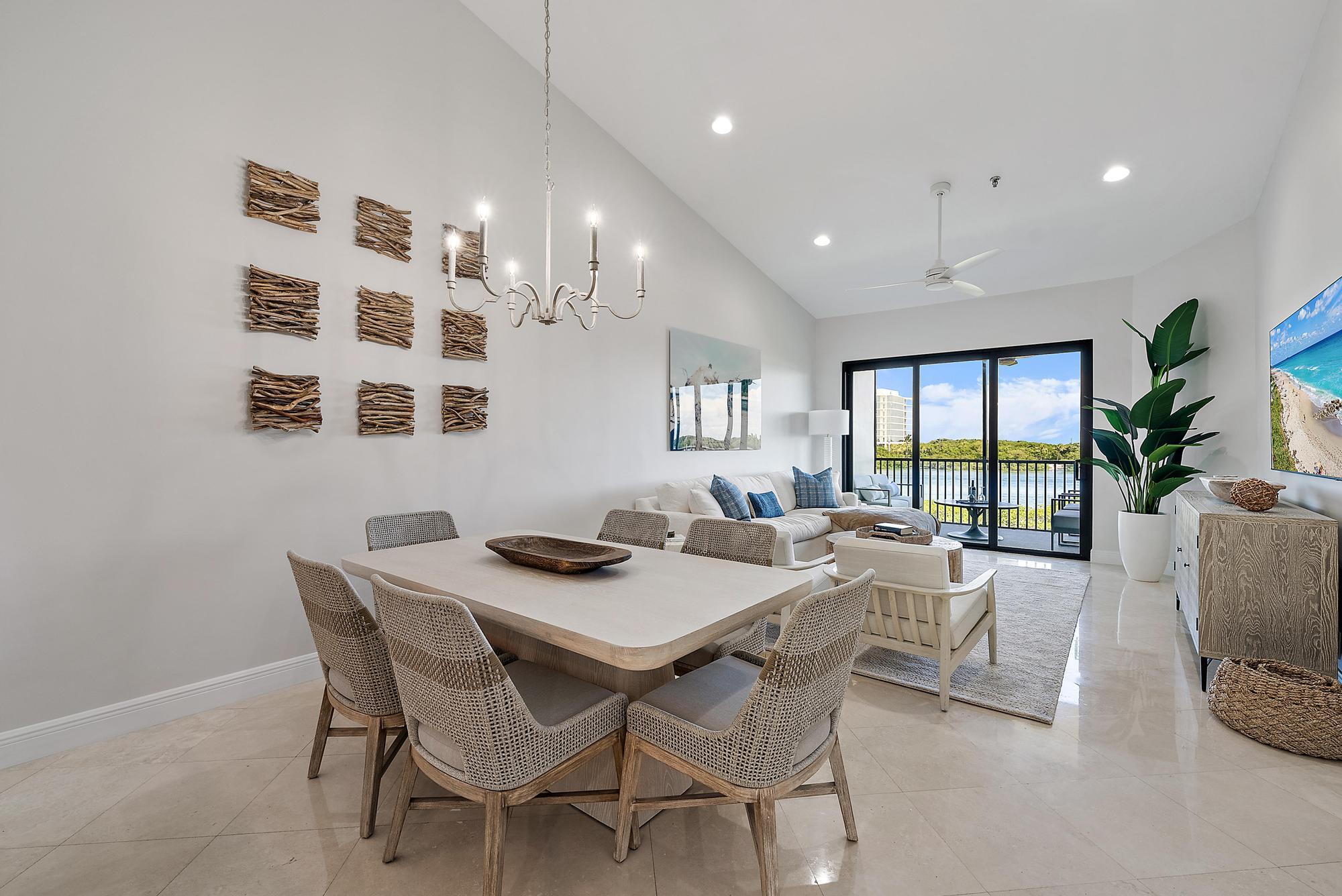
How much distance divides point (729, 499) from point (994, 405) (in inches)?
132

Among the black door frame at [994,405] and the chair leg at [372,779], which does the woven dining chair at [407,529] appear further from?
the black door frame at [994,405]

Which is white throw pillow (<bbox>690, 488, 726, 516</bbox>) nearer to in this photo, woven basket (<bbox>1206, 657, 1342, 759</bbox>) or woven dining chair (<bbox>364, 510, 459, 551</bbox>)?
woven dining chair (<bbox>364, 510, 459, 551</bbox>)

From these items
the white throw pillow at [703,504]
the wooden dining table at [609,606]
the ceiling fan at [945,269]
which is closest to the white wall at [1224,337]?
the ceiling fan at [945,269]

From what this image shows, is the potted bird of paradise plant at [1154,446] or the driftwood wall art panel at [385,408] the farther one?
the potted bird of paradise plant at [1154,446]

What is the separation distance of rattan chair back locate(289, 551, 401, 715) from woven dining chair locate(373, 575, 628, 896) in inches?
10.0

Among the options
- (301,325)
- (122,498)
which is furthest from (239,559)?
(301,325)

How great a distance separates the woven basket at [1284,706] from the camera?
2164 mm

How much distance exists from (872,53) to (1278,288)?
284cm

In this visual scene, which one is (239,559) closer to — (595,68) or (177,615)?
(177,615)

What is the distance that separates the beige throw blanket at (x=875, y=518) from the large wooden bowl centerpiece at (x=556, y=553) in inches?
132

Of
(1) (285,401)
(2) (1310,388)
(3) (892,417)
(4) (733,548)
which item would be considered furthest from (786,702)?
(3) (892,417)

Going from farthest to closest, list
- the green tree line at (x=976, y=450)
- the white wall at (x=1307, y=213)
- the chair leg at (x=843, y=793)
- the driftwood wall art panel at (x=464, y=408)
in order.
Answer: the green tree line at (x=976, y=450) → the driftwood wall art panel at (x=464, y=408) → the white wall at (x=1307, y=213) → the chair leg at (x=843, y=793)

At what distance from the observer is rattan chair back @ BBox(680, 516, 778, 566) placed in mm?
2316

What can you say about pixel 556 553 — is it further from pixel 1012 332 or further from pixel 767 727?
pixel 1012 332
